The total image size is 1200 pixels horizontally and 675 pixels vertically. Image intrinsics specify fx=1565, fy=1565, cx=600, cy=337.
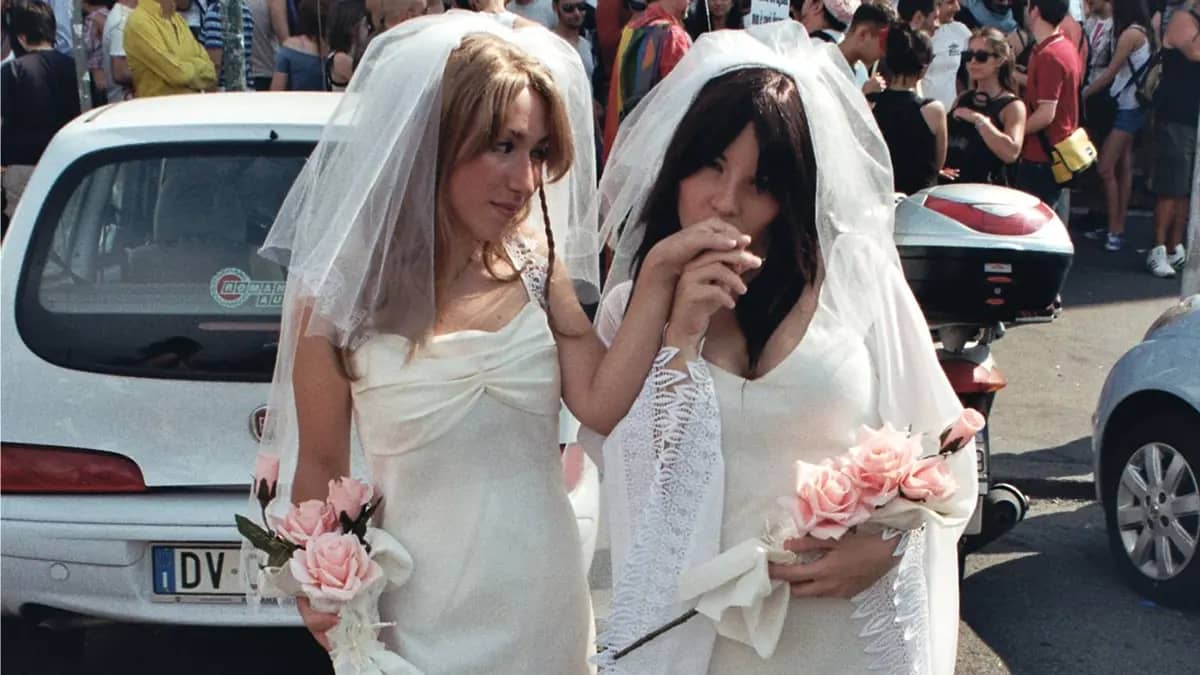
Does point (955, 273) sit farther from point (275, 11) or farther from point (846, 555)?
point (275, 11)

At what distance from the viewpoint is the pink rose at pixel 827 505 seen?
2242 mm

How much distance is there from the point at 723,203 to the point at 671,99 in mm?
218

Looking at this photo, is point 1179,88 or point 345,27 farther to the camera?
point 1179,88

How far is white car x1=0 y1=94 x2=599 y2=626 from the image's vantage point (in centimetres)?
417

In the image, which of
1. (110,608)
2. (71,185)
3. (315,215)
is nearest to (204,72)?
(71,185)

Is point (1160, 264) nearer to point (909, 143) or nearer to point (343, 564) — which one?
point (909, 143)

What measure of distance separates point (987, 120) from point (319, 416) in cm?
565

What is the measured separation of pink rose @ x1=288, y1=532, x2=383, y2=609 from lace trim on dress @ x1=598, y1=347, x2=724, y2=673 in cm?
40

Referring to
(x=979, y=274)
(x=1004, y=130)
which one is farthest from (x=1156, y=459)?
(x=1004, y=130)

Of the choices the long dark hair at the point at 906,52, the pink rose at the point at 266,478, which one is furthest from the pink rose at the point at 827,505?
the long dark hair at the point at 906,52

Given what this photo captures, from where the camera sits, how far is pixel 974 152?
759cm

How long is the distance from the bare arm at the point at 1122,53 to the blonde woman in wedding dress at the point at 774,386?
10.7m

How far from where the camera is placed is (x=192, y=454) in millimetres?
4262

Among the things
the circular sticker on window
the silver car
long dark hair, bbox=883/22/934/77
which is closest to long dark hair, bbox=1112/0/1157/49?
long dark hair, bbox=883/22/934/77
